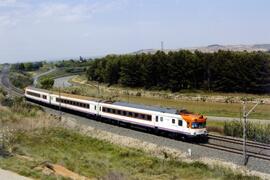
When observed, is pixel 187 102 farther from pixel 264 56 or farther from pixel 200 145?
pixel 200 145

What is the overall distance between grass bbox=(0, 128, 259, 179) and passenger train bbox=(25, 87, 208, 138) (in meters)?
4.95

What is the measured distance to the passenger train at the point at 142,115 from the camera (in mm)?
34906

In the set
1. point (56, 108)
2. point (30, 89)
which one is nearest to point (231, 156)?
point (56, 108)

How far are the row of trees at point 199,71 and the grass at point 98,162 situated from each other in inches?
1960

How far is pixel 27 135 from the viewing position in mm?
35094

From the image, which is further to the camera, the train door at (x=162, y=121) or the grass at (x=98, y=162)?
the train door at (x=162, y=121)

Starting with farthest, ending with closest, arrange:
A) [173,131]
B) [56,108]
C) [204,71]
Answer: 1. [204,71]
2. [56,108]
3. [173,131]

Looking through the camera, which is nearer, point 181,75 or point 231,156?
point 231,156

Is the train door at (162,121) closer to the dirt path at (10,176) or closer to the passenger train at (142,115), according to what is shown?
the passenger train at (142,115)

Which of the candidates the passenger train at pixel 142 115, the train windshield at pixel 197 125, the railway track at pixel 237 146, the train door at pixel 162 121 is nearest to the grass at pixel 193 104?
the passenger train at pixel 142 115

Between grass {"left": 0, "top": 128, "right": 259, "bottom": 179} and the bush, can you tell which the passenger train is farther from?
grass {"left": 0, "top": 128, "right": 259, "bottom": 179}

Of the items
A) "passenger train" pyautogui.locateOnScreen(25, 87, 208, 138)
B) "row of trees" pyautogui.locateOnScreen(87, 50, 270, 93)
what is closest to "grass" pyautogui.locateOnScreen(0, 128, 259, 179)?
"passenger train" pyautogui.locateOnScreen(25, 87, 208, 138)

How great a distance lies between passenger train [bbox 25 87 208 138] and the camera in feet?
115

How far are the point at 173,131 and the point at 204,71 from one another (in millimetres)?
51744
